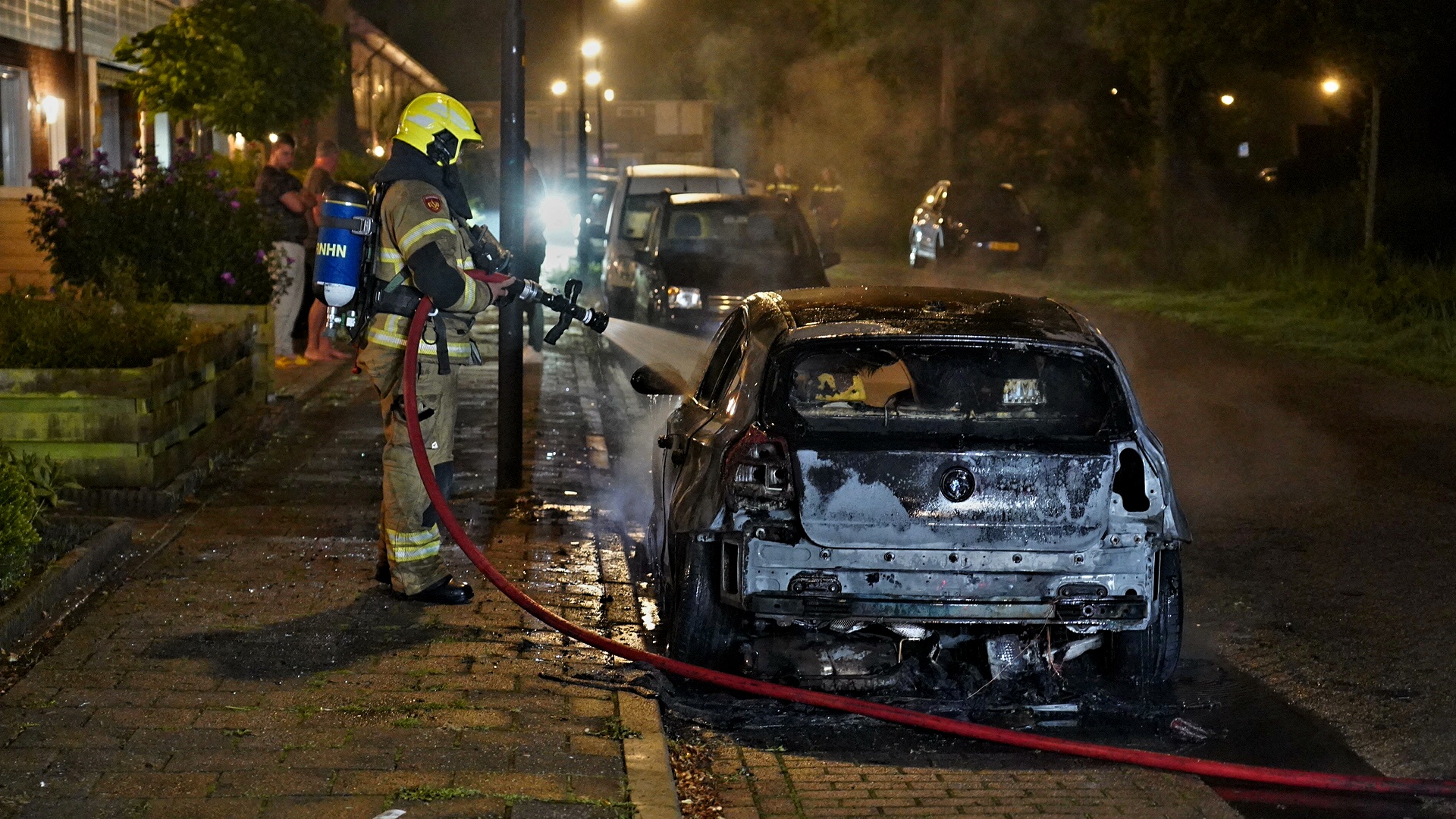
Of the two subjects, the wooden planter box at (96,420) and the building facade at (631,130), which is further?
the building facade at (631,130)

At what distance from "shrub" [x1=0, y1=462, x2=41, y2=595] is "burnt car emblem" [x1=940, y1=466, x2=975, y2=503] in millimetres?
3274

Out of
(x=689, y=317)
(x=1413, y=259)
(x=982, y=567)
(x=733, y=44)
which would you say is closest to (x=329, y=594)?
(x=982, y=567)

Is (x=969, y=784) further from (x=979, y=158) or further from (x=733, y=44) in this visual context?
(x=733, y=44)

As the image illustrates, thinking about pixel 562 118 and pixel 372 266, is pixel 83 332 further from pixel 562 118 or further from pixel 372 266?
pixel 562 118

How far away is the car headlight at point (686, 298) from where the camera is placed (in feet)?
46.7

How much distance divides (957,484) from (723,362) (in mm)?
1551

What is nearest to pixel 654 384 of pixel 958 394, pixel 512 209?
pixel 958 394

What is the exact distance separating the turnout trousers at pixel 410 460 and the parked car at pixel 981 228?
2241 centimetres

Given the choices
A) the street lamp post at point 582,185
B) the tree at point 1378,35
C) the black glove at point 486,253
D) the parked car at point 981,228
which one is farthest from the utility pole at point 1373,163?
the black glove at point 486,253

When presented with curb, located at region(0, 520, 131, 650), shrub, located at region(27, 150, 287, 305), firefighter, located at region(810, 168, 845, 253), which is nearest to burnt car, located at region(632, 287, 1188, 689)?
curb, located at region(0, 520, 131, 650)

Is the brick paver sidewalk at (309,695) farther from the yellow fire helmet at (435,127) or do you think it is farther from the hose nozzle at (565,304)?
the yellow fire helmet at (435,127)

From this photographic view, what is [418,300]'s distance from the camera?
6.61m

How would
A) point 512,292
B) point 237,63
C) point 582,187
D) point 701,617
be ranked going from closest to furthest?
point 701,617 → point 512,292 → point 237,63 → point 582,187

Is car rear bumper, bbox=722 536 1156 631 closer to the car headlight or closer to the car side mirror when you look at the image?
the car side mirror
